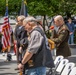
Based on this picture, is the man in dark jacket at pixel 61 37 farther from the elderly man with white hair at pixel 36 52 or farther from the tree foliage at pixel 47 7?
the tree foliage at pixel 47 7

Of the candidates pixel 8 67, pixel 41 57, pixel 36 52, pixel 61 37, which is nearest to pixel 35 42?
pixel 36 52

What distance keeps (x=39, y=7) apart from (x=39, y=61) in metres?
15.3

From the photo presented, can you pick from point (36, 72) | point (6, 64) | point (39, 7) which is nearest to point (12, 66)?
point (6, 64)

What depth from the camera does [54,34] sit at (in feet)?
26.0

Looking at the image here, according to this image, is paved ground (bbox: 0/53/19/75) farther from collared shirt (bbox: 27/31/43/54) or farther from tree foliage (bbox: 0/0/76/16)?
tree foliage (bbox: 0/0/76/16)

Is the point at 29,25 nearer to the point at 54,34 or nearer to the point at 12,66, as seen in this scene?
the point at 54,34

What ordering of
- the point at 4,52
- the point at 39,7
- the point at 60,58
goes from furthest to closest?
the point at 39,7, the point at 4,52, the point at 60,58

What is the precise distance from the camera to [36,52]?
5.63m

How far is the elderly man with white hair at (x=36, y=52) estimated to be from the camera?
558cm

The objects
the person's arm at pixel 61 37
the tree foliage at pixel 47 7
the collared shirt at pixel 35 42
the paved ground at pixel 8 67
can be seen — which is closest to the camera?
the collared shirt at pixel 35 42

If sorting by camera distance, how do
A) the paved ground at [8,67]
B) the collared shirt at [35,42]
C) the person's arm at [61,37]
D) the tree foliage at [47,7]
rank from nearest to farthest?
1. the collared shirt at [35,42]
2. the person's arm at [61,37]
3. the paved ground at [8,67]
4. the tree foliage at [47,7]

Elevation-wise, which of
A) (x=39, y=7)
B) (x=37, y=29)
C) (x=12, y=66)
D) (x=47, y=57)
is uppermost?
(x=39, y=7)

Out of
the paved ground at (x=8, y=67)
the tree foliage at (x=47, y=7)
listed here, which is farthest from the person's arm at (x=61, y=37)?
the tree foliage at (x=47, y=7)

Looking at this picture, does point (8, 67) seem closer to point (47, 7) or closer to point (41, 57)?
point (41, 57)
